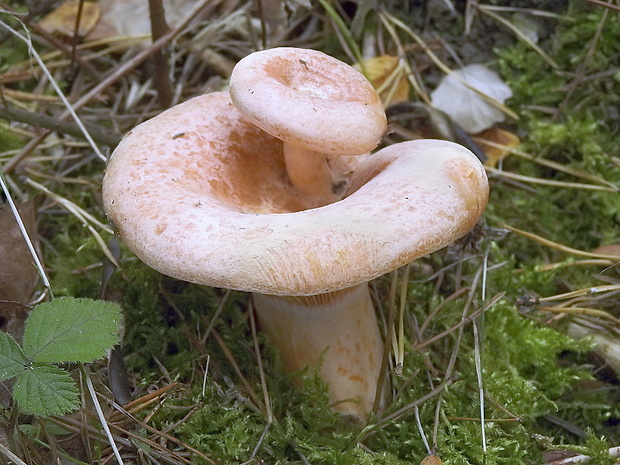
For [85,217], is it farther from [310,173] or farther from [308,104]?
[308,104]

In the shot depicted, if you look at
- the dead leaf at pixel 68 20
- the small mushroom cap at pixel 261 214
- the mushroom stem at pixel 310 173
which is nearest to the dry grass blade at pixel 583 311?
the small mushroom cap at pixel 261 214

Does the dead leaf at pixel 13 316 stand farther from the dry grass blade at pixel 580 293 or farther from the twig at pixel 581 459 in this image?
the dry grass blade at pixel 580 293

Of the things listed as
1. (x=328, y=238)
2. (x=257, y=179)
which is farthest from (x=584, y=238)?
(x=328, y=238)

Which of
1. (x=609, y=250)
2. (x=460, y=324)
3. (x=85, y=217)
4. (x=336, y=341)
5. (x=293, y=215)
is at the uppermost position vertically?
(x=293, y=215)

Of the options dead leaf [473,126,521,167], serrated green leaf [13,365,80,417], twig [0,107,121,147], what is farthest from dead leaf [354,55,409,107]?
serrated green leaf [13,365,80,417]

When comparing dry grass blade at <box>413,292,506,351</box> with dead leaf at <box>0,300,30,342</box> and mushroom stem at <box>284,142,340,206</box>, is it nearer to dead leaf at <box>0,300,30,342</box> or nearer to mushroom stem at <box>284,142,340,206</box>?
mushroom stem at <box>284,142,340,206</box>

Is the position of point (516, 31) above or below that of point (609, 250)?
above

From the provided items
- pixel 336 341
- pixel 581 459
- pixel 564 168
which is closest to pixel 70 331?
pixel 336 341
